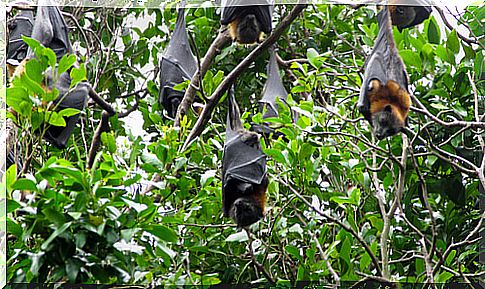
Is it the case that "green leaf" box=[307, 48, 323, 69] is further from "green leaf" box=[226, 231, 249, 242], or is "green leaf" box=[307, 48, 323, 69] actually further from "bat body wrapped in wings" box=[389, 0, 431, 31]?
"green leaf" box=[226, 231, 249, 242]

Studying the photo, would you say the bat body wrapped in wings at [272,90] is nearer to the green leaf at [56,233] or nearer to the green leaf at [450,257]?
the green leaf at [450,257]

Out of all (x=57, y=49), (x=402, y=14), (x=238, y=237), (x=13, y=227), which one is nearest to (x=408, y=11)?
(x=402, y=14)

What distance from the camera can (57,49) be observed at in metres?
1.48

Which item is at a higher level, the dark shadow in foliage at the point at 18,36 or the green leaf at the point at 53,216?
the dark shadow in foliage at the point at 18,36

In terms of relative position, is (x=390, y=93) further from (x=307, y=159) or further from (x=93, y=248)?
(x=93, y=248)

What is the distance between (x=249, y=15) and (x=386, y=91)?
0.40 metres

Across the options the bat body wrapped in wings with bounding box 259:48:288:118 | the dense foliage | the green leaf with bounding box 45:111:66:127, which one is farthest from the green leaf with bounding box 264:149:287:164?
the green leaf with bounding box 45:111:66:127

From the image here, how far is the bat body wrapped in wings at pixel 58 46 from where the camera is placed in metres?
1.36

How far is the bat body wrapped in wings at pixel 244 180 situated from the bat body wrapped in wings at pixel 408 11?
16.3 inches

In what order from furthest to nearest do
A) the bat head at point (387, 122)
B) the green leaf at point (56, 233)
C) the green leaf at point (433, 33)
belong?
the green leaf at point (433, 33)
the bat head at point (387, 122)
the green leaf at point (56, 233)

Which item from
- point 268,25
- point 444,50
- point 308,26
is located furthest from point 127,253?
point 308,26

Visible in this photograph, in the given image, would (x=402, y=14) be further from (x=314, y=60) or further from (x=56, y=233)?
(x=56, y=233)

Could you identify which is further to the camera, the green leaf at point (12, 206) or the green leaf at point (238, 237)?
the green leaf at point (238, 237)

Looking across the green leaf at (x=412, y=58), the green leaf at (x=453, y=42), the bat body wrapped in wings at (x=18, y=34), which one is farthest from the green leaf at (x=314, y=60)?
the bat body wrapped in wings at (x=18, y=34)
